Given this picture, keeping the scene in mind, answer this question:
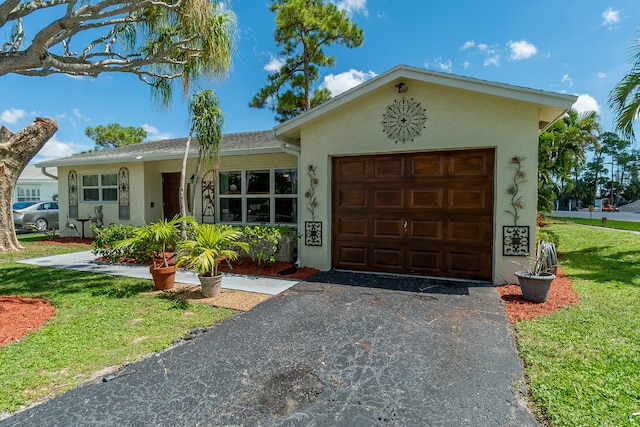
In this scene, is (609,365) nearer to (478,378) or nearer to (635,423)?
(635,423)

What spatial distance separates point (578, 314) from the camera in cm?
443

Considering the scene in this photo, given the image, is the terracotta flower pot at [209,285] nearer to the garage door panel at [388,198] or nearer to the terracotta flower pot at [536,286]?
the garage door panel at [388,198]

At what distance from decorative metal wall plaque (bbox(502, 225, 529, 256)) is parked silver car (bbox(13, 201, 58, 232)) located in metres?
19.0

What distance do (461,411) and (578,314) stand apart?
3.18 m

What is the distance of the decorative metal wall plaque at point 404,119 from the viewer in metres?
6.43

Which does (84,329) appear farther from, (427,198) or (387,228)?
(427,198)

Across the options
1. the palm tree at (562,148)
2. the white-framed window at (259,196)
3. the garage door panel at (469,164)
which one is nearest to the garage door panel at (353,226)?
the garage door panel at (469,164)

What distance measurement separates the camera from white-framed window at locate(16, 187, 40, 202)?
25.4 m

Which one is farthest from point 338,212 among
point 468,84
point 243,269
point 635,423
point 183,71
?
point 635,423

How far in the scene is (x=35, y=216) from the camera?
52.4ft

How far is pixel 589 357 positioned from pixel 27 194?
35.1 meters

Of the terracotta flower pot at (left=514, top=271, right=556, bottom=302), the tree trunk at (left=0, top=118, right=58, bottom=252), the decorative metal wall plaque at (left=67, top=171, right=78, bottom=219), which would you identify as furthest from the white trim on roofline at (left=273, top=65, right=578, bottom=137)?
the decorative metal wall plaque at (left=67, top=171, right=78, bottom=219)

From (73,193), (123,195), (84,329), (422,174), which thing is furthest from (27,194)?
(422,174)

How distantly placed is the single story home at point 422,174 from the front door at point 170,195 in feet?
21.1
